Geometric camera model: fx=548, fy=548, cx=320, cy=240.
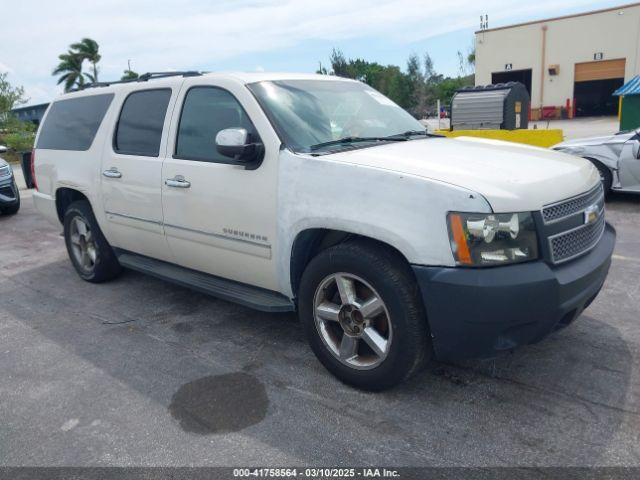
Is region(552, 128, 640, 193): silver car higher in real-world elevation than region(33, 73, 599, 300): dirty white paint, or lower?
lower

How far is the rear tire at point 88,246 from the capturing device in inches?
205

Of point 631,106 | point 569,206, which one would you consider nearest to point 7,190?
point 569,206

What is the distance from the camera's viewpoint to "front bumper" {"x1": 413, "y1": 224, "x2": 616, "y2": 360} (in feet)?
8.48

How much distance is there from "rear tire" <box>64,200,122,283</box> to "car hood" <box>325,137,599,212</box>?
3005mm

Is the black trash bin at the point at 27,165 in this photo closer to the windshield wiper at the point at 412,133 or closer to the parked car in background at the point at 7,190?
the parked car in background at the point at 7,190

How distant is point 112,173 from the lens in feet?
15.2

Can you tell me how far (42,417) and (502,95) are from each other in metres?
16.7

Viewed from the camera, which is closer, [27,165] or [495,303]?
[495,303]

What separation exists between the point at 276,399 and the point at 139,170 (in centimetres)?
220

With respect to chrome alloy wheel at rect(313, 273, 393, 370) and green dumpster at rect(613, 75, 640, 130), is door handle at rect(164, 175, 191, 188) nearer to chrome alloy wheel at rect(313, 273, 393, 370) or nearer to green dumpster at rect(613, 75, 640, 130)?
chrome alloy wheel at rect(313, 273, 393, 370)

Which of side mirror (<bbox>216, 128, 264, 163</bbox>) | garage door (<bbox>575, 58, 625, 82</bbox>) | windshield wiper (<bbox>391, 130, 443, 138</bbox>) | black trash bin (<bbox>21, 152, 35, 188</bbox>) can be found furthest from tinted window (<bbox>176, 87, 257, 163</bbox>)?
garage door (<bbox>575, 58, 625, 82</bbox>)

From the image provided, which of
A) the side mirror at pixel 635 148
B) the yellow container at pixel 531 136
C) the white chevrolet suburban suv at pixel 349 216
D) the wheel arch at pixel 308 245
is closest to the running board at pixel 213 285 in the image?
the white chevrolet suburban suv at pixel 349 216

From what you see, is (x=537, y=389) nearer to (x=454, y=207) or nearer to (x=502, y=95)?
(x=454, y=207)

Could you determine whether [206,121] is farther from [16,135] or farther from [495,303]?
[16,135]
